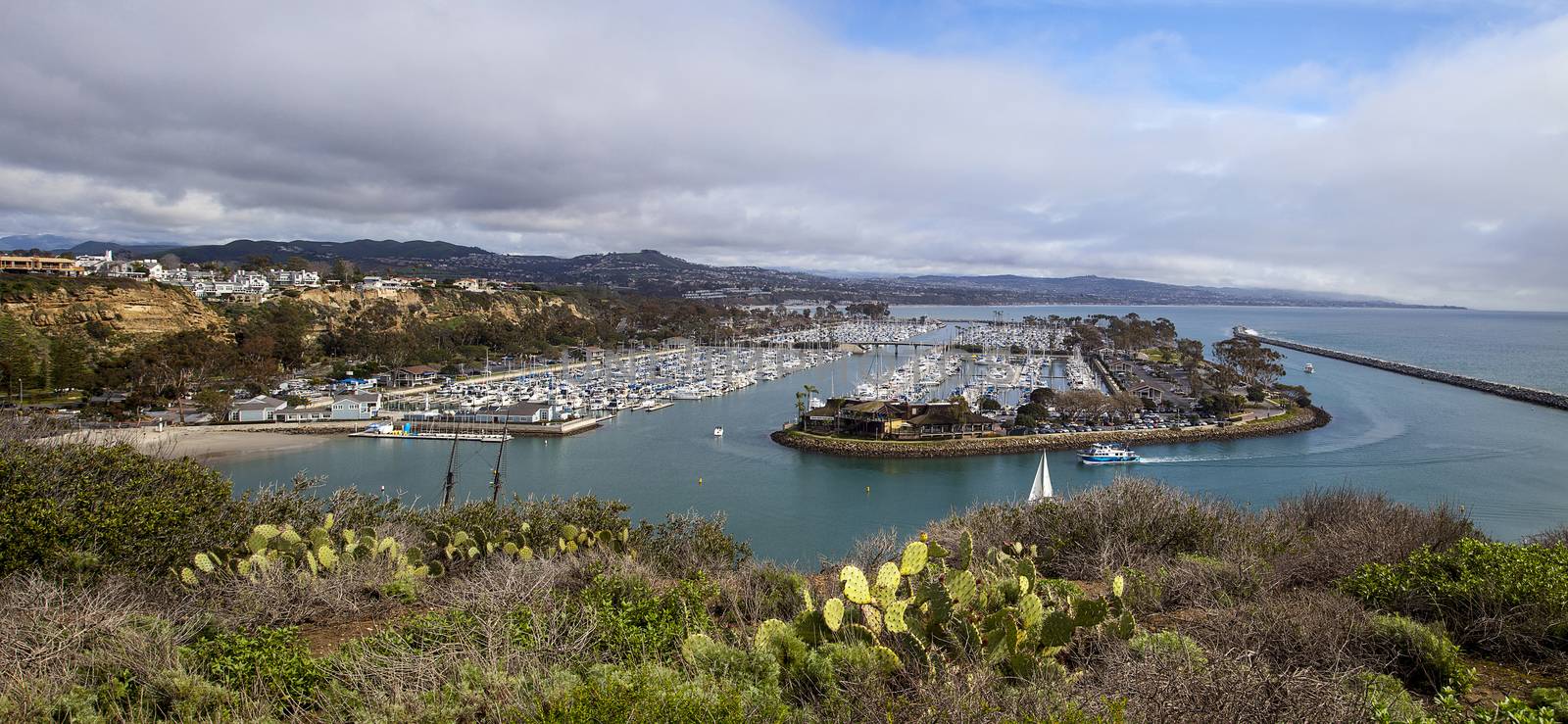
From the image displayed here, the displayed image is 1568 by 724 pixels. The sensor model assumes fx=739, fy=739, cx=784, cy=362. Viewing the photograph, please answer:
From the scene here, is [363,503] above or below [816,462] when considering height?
above

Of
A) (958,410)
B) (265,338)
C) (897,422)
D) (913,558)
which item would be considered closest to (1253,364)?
(958,410)

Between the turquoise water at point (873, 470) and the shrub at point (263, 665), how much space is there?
27.1 ft

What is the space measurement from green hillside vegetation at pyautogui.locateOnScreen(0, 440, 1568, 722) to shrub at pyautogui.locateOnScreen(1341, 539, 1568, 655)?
0.04 ft

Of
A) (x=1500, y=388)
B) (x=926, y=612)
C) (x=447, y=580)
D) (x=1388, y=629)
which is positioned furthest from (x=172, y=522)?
(x=1500, y=388)

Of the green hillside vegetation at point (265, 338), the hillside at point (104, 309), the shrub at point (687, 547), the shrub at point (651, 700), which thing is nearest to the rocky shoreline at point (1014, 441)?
the shrub at point (687, 547)

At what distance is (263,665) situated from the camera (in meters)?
2.67

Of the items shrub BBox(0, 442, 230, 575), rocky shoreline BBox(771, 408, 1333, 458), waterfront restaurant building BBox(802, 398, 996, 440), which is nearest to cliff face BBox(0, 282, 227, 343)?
rocky shoreline BBox(771, 408, 1333, 458)

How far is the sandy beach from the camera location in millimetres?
18105

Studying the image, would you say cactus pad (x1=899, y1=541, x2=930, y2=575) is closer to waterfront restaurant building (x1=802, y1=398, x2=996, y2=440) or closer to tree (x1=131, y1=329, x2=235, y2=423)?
waterfront restaurant building (x1=802, y1=398, x2=996, y2=440)

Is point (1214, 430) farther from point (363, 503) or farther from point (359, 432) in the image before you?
point (359, 432)

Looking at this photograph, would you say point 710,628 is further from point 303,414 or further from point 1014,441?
point 303,414

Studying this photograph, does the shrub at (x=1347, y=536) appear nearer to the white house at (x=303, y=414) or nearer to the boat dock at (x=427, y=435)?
the boat dock at (x=427, y=435)

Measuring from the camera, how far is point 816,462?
18781 millimetres

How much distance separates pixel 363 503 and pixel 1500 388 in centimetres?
4036
